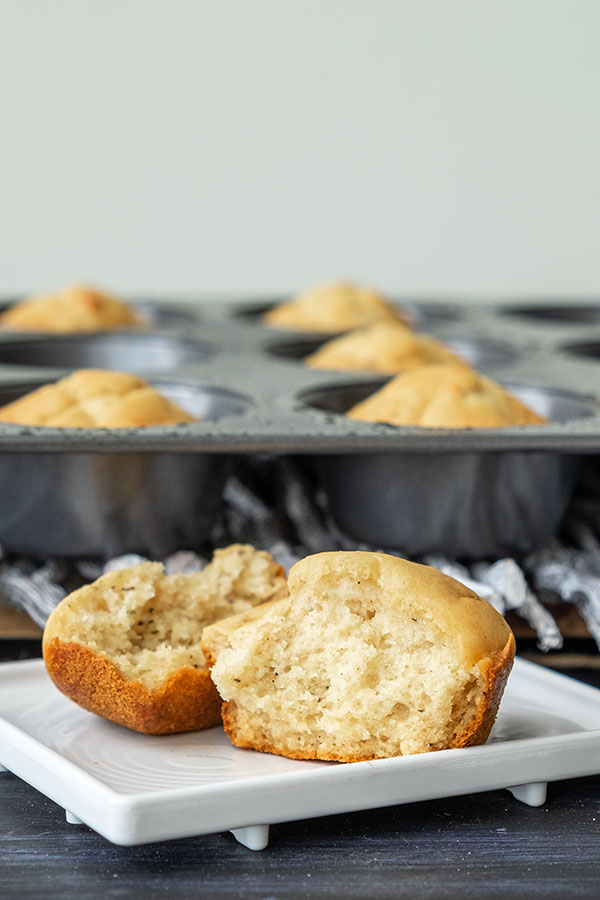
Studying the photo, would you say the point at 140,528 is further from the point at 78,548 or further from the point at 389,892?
the point at 389,892

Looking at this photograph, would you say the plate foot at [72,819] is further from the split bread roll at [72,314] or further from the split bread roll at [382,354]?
the split bread roll at [72,314]

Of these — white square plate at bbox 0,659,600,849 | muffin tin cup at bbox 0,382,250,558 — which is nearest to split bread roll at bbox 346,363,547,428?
muffin tin cup at bbox 0,382,250,558

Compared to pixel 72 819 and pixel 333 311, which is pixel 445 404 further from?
pixel 333 311

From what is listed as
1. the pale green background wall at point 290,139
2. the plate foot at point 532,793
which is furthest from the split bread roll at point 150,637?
the pale green background wall at point 290,139

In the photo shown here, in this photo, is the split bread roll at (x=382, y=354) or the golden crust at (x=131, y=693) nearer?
the golden crust at (x=131, y=693)

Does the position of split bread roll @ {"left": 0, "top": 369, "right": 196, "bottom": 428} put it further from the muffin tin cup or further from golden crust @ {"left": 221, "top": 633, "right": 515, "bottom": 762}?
golden crust @ {"left": 221, "top": 633, "right": 515, "bottom": 762}

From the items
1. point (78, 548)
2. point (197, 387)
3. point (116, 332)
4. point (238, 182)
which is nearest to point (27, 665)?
point (78, 548)
